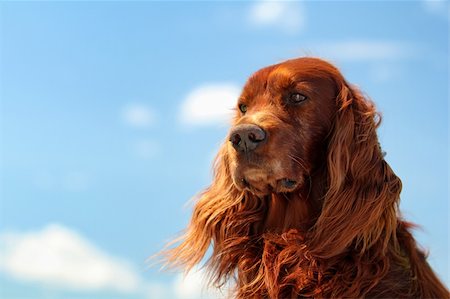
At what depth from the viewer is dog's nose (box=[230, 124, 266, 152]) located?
577 centimetres

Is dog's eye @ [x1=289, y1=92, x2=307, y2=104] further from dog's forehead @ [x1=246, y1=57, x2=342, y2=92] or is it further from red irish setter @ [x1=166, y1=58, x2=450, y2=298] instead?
dog's forehead @ [x1=246, y1=57, x2=342, y2=92]

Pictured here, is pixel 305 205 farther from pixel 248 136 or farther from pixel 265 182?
pixel 248 136

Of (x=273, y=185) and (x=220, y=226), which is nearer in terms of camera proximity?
(x=273, y=185)

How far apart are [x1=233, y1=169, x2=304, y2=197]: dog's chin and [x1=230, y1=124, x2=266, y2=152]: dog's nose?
20 centimetres

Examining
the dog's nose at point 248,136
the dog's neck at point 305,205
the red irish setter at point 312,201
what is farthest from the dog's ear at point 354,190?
the dog's nose at point 248,136

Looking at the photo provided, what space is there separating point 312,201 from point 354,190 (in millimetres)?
332

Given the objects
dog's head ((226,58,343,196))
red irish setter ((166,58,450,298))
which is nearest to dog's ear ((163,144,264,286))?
red irish setter ((166,58,450,298))

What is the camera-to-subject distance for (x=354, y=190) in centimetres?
616

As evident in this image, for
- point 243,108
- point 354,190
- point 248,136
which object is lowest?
point 354,190

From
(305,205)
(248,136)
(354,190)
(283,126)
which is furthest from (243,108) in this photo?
(354,190)

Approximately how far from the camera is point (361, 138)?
20.8 feet

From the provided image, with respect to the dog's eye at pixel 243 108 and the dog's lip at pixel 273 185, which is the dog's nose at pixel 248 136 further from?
the dog's eye at pixel 243 108

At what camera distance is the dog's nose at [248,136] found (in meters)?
5.77

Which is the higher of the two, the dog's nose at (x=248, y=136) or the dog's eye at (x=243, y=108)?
the dog's eye at (x=243, y=108)
